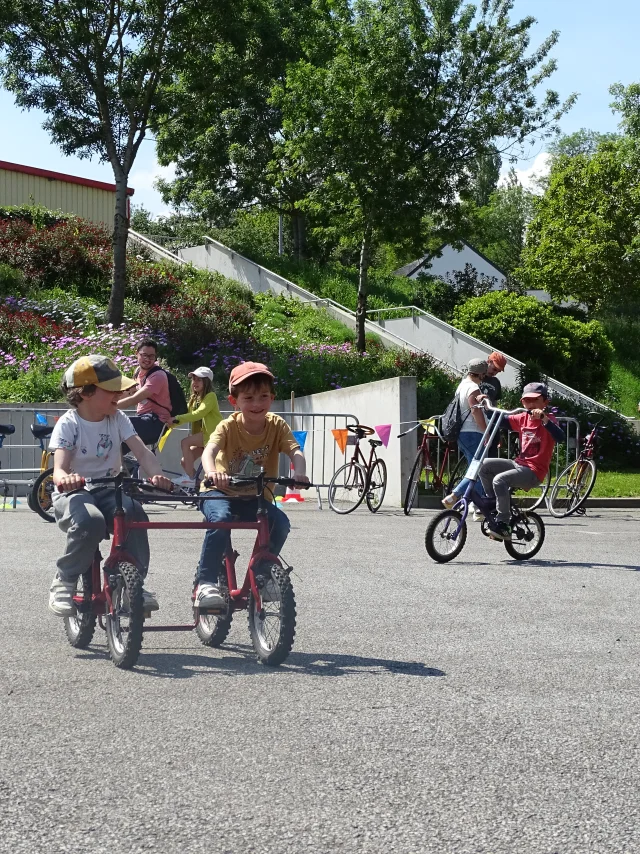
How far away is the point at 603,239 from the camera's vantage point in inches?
1853

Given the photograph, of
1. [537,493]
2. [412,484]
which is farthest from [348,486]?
[537,493]

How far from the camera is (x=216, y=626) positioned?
20.3 feet

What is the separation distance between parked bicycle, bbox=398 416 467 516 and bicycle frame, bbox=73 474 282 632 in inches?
364

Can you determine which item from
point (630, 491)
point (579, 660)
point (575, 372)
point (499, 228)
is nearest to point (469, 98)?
point (575, 372)

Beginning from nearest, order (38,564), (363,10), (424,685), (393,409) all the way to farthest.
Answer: (424,685)
(38,564)
(393,409)
(363,10)

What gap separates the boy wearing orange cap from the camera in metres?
5.85

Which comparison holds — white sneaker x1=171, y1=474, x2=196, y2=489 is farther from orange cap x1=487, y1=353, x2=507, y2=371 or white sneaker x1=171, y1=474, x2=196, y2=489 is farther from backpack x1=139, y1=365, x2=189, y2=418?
orange cap x1=487, y1=353, x2=507, y2=371

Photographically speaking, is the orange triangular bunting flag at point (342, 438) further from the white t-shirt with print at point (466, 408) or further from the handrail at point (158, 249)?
the handrail at point (158, 249)

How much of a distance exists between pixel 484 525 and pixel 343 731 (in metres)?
6.15

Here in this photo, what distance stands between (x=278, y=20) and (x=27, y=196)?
13.1m

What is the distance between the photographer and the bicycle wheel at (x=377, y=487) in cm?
1566

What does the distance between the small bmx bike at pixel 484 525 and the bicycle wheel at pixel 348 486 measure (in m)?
5.36

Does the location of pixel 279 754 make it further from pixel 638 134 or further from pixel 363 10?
pixel 638 134

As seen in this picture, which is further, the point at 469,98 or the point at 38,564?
the point at 469,98
